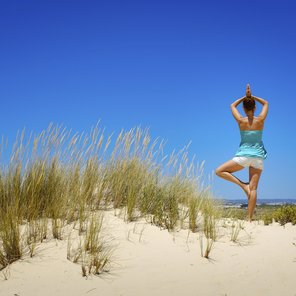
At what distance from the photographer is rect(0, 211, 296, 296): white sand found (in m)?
3.83

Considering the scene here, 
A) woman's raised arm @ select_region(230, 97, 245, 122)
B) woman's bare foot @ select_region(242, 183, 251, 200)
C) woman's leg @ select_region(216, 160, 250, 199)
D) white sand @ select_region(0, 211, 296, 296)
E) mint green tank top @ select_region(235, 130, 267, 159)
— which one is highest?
woman's raised arm @ select_region(230, 97, 245, 122)

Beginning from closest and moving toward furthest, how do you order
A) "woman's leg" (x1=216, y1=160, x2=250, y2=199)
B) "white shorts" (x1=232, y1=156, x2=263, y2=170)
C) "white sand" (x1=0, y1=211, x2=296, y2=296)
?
"white sand" (x1=0, y1=211, x2=296, y2=296)
"white shorts" (x1=232, y1=156, x2=263, y2=170)
"woman's leg" (x1=216, y1=160, x2=250, y2=199)

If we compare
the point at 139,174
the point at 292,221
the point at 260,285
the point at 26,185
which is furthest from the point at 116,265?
the point at 292,221

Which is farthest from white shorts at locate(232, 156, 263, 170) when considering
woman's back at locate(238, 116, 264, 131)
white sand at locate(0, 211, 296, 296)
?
white sand at locate(0, 211, 296, 296)

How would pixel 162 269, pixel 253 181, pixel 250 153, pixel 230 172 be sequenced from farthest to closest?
pixel 230 172
pixel 253 181
pixel 250 153
pixel 162 269

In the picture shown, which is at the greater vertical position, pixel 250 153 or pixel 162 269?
pixel 250 153

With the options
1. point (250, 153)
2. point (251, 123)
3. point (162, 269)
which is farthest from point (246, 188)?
point (162, 269)

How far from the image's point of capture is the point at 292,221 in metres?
6.97

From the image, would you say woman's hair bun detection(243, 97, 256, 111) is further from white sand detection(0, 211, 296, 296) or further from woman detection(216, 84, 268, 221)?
white sand detection(0, 211, 296, 296)

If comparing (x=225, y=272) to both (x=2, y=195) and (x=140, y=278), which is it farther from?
(x=2, y=195)

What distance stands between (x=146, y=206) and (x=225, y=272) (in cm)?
189

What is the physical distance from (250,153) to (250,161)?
5.4 inches

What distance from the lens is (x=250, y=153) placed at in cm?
663

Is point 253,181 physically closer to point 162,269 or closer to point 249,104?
point 249,104
